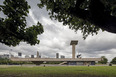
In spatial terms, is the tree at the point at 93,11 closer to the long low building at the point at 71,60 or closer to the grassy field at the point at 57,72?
the grassy field at the point at 57,72

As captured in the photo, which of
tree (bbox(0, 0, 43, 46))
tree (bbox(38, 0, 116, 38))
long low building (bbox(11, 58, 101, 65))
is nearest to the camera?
tree (bbox(38, 0, 116, 38))

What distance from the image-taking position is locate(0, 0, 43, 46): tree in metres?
11.3

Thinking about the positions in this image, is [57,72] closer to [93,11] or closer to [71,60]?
[93,11]

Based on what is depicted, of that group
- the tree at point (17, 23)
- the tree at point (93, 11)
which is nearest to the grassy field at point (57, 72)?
the tree at point (17, 23)

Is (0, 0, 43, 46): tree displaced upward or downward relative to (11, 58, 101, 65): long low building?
upward

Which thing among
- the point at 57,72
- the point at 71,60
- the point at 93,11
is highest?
the point at 93,11

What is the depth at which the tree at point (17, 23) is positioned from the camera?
11273mm

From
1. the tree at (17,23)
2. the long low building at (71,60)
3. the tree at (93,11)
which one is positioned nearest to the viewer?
the tree at (93,11)

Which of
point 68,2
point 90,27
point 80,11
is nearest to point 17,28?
point 68,2

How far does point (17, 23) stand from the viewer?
39.7 feet

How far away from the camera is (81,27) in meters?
15.0

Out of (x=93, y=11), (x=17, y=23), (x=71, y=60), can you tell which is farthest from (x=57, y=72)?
(x=71, y=60)

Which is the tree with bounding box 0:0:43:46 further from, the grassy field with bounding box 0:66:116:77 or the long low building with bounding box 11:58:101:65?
the long low building with bounding box 11:58:101:65

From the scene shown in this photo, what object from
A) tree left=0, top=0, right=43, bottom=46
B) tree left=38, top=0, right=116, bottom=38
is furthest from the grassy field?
tree left=38, top=0, right=116, bottom=38
